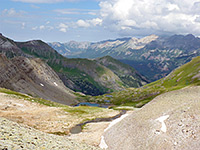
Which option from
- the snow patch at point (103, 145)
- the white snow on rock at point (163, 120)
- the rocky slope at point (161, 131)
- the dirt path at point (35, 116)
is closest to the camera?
the rocky slope at point (161, 131)

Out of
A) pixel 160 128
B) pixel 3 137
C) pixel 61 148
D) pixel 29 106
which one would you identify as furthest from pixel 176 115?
pixel 29 106

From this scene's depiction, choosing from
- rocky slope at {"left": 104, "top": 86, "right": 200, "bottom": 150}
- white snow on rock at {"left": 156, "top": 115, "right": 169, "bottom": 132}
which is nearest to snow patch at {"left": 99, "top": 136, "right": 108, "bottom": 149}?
rocky slope at {"left": 104, "top": 86, "right": 200, "bottom": 150}

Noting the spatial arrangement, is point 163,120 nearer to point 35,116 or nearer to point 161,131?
point 161,131

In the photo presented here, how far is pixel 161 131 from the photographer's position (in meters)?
41.0

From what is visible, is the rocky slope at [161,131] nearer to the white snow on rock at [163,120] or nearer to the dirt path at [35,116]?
the white snow on rock at [163,120]

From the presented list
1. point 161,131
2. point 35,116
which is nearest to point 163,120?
point 161,131

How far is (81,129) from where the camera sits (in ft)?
240

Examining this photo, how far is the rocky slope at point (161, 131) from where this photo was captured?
35.4 m

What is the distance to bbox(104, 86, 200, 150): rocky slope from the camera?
3541 cm

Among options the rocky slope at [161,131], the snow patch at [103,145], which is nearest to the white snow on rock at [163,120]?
the rocky slope at [161,131]

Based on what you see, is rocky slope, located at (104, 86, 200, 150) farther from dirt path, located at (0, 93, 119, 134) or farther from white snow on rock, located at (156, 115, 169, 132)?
dirt path, located at (0, 93, 119, 134)

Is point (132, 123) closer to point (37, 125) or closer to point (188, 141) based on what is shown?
point (188, 141)

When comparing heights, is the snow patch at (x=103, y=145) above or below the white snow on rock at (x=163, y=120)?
below

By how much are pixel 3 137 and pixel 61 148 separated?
8.29 meters
